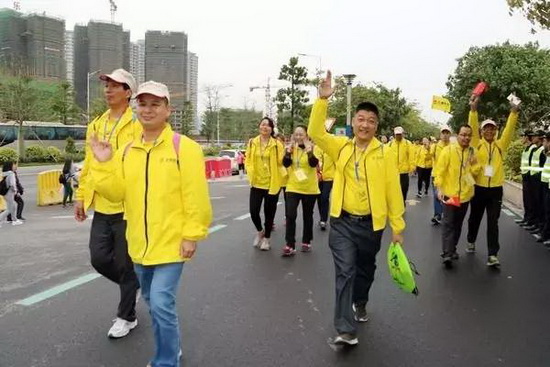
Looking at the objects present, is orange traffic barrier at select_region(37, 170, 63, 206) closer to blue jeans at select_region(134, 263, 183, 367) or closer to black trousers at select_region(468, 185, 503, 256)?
black trousers at select_region(468, 185, 503, 256)

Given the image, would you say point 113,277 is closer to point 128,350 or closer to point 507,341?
point 128,350

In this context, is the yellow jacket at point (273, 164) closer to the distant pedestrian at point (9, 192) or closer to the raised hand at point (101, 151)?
the raised hand at point (101, 151)

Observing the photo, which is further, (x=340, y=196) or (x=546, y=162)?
(x=546, y=162)

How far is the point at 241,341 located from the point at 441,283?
9.03ft

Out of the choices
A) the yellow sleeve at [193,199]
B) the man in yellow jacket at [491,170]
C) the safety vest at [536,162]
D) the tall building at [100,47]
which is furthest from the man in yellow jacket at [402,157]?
the tall building at [100,47]

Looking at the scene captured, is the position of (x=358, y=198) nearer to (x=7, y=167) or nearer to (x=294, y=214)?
(x=294, y=214)

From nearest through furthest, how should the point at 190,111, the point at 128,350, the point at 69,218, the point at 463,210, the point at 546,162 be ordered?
1. the point at 128,350
2. the point at 463,210
3. the point at 546,162
4. the point at 69,218
5. the point at 190,111

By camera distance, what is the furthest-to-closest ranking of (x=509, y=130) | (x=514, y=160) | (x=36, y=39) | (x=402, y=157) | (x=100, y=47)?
(x=100, y=47), (x=36, y=39), (x=514, y=160), (x=402, y=157), (x=509, y=130)

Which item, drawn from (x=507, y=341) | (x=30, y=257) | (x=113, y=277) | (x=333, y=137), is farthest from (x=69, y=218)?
(x=507, y=341)

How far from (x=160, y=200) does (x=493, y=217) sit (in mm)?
4986

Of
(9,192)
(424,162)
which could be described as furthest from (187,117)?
(9,192)

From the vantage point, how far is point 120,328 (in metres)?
4.15

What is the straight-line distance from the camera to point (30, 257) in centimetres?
725

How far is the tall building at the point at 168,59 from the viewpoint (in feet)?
209
